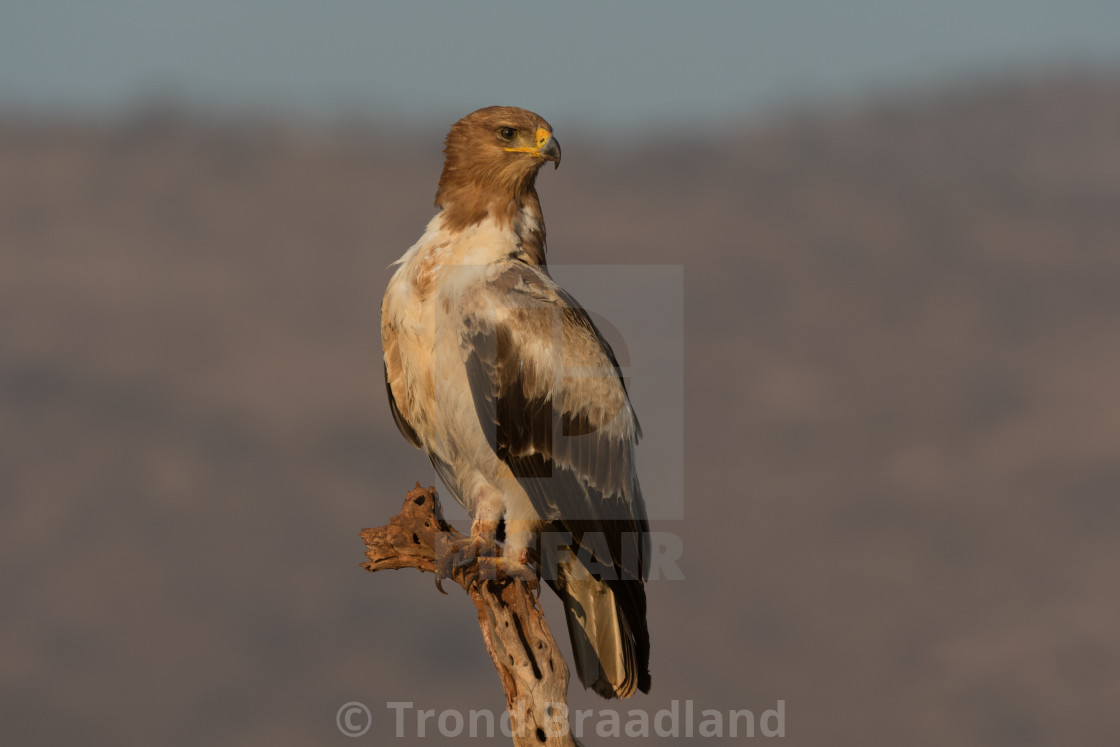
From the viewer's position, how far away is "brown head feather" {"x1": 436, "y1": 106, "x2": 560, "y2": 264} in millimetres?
7992

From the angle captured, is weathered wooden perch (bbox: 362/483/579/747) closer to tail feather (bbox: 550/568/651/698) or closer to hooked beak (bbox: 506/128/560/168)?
tail feather (bbox: 550/568/651/698)

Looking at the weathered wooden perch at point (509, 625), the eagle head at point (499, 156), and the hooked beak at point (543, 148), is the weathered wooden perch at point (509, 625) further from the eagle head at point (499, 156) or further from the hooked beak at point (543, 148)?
the hooked beak at point (543, 148)

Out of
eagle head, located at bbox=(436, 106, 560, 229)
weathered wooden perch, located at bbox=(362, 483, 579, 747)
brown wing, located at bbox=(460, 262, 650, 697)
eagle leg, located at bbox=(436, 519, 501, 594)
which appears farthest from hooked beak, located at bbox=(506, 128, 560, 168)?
eagle leg, located at bbox=(436, 519, 501, 594)

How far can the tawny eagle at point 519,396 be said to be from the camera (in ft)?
25.1

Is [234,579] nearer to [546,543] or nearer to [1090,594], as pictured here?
[1090,594]

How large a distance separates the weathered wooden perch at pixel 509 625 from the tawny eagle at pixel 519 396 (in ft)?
0.69

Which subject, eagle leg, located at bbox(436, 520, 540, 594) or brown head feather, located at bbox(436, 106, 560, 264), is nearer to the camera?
eagle leg, located at bbox(436, 520, 540, 594)

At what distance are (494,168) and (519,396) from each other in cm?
145

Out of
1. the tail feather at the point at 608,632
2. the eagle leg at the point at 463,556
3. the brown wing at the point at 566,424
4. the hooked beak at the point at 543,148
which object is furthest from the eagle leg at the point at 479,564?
the hooked beak at the point at 543,148

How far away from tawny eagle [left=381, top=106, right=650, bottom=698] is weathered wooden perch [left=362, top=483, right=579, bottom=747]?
21 cm

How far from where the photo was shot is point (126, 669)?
1083 inches

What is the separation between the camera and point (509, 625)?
7840 millimetres

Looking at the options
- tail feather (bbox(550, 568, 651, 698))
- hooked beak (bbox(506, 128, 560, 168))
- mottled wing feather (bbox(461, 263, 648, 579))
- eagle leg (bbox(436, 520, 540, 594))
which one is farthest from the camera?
tail feather (bbox(550, 568, 651, 698))

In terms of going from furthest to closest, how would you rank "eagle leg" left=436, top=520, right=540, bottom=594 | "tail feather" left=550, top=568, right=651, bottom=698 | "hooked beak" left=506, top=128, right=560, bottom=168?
"tail feather" left=550, top=568, right=651, bottom=698
"hooked beak" left=506, top=128, right=560, bottom=168
"eagle leg" left=436, top=520, right=540, bottom=594
